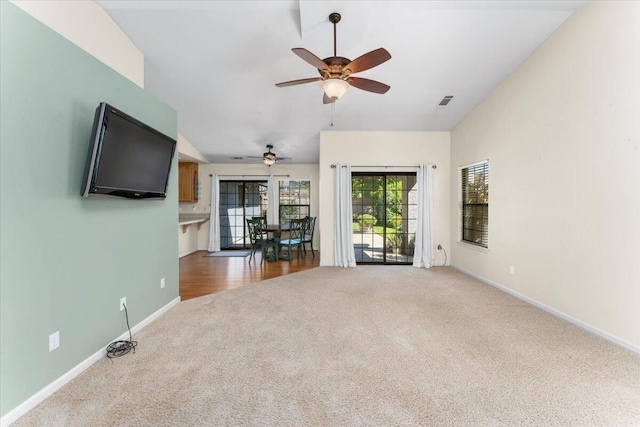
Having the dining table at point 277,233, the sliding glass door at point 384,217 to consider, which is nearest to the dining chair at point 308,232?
the dining table at point 277,233

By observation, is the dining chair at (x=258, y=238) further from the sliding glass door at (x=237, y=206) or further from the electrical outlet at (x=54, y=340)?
the electrical outlet at (x=54, y=340)

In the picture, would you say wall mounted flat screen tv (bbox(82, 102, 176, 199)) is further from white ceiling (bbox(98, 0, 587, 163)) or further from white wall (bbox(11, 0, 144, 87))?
white ceiling (bbox(98, 0, 587, 163))

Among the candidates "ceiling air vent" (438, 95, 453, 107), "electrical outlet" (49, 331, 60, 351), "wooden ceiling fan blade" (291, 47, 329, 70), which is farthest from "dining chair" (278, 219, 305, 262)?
"electrical outlet" (49, 331, 60, 351)

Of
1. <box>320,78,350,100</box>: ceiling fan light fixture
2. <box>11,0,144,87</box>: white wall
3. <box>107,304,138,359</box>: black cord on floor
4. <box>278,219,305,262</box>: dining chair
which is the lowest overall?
<box>107,304,138,359</box>: black cord on floor

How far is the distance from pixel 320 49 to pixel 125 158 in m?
2.44

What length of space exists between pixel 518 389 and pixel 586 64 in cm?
322

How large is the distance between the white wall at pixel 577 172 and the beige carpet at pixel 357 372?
41 cm

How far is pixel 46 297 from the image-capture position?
1.86 m

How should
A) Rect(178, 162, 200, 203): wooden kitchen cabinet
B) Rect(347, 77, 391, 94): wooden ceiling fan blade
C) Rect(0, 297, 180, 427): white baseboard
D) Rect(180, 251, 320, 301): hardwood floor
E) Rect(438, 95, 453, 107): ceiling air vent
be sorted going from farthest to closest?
Rect(178, 162, 200, 203): wooden kitchen cabinet < Rect(438, 95, 453, 107): ceiling air vent < Rect(180, 251, 320, 301): hardwood floor < Rect(347, 77, 391, 94): wooden ceiling fan blade < Rect(0, 297, 180, 427): white baseboard

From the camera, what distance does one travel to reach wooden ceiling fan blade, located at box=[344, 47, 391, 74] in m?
2.30

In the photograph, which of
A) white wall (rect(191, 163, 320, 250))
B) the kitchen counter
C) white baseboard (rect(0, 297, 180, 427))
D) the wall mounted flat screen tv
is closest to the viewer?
white baseboard (rect(0, 297, 180, 427))

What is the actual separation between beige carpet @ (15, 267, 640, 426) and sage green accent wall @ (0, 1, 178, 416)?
29 cm

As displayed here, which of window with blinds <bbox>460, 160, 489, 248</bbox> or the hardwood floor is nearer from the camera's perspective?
the hardwood floor

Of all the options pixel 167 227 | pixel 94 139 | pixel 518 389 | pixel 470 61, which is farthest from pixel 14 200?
pixel 470 61
